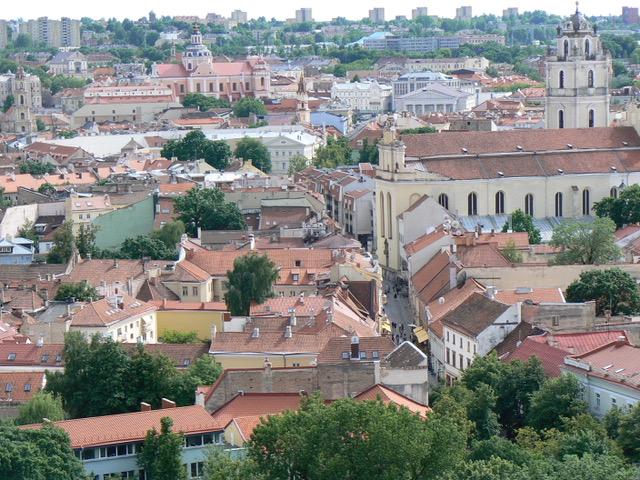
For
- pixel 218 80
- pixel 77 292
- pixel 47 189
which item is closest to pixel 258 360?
pixel 77 292

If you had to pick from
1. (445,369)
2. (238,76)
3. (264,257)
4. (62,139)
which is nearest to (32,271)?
(264,257)

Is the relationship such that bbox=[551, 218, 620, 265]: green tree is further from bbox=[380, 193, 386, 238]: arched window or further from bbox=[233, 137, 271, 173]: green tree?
bbox=[233, 137, 271, 173]: green tree

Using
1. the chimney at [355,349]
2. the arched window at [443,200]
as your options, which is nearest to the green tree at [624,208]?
the arched window at [443,200]

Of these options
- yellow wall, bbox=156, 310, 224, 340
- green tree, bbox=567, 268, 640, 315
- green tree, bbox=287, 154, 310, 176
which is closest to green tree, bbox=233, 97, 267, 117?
green tree, bbox=287, 154, 310, 176

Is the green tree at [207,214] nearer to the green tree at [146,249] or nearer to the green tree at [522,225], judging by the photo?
the green tree at [146,249]

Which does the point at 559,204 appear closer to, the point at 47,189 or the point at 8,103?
the point at 47,189

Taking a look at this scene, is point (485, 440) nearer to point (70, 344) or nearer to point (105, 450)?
point (105, 450)
